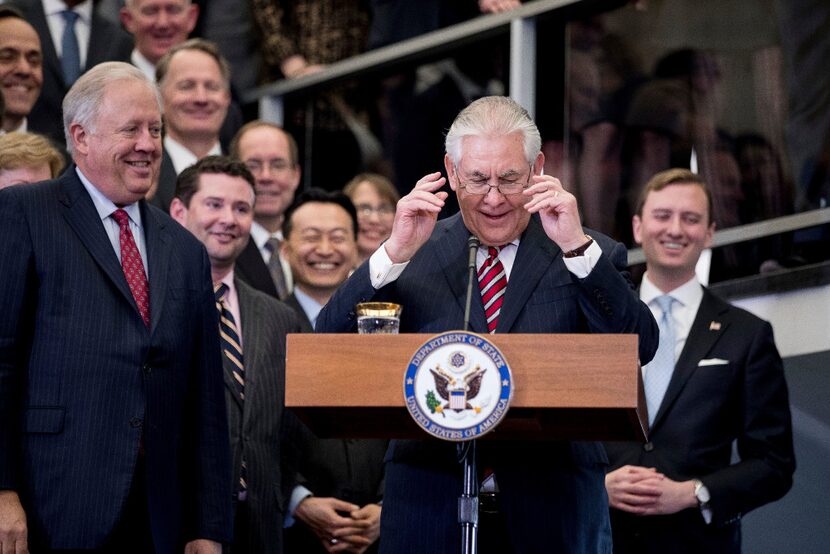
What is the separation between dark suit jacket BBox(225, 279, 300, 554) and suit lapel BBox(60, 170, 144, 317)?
0.97 m

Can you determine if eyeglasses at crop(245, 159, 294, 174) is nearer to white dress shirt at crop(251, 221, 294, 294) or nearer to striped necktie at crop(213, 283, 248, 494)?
white dress shirt at crop(251, 221, 294, 294)

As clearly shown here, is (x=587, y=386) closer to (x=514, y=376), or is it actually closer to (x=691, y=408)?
(x=514, y=376)

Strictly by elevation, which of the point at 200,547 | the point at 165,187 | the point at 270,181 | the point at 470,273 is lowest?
the point at 200,547

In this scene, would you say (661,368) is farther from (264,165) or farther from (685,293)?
(264,165)

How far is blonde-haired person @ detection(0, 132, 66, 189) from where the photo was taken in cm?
432

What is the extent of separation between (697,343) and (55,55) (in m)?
2.99

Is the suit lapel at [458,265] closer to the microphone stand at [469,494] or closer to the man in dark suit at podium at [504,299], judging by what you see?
the man in dark suit at podium at [504,299]

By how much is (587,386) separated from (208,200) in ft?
7.48

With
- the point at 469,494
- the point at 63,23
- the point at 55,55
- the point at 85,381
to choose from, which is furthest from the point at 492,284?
the point at 63,23

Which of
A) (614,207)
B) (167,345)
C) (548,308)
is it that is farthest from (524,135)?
(614,207)

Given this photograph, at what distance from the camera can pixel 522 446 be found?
3104 millimetres

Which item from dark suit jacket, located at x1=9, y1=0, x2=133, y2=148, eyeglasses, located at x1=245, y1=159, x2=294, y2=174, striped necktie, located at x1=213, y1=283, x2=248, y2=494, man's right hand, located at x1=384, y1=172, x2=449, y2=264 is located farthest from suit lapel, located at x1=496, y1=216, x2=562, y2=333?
dark suit jacket, located at x1=9, y1=0, x2=133, y2=148

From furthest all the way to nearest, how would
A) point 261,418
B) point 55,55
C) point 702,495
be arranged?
point 55,55 < point 702,495 < point 261,418

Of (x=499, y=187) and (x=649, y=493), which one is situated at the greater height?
(x=499, y=187)
